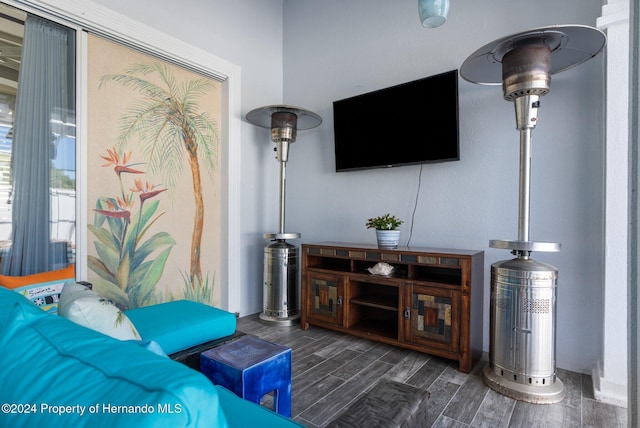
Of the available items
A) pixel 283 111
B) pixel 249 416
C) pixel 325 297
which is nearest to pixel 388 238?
pixel 325 297

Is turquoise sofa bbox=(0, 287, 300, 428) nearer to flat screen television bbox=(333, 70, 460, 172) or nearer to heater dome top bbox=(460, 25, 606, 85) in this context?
heater dome top bbox=(460, 25, 606, 85)

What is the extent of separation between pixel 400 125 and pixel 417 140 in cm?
21

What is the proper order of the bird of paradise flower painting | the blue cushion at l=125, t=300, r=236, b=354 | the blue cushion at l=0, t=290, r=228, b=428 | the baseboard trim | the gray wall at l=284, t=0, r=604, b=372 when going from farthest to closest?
the bird of paradise flower painting
the gray wall at l=284, t=0, r=604, b=372
the baseboard trim
the blue cushion at l=125, t=300, r=236, b=354
the blue cushion at l=0, t=290, r=228, b=428

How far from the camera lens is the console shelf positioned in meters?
2.22

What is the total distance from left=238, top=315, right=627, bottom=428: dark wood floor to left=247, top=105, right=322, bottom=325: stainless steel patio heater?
0.45 meters

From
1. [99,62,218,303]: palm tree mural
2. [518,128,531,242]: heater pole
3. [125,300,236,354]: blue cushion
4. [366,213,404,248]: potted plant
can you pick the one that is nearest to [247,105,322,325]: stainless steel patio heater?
[99,62,218,303]: palm tree mural

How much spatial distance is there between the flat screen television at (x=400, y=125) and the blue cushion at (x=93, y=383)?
2490 millimetres

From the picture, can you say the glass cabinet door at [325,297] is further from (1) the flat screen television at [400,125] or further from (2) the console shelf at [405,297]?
(1) the flat screen television at [400,125]

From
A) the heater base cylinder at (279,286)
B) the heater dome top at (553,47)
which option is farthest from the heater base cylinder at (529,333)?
the heater base cylinder at (279,286)

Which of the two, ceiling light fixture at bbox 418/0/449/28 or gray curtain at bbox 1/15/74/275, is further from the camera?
gray curtain at bbox 1/15/74/275

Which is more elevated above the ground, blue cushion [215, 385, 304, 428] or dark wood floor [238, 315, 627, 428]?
blue cushion [215, 385, 304, 428]

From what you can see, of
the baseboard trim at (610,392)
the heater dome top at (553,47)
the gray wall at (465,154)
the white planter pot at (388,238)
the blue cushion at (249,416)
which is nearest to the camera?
the blue cushion at (249,416)

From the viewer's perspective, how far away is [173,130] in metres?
2.90

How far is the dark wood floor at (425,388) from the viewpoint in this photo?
5.57 feet
